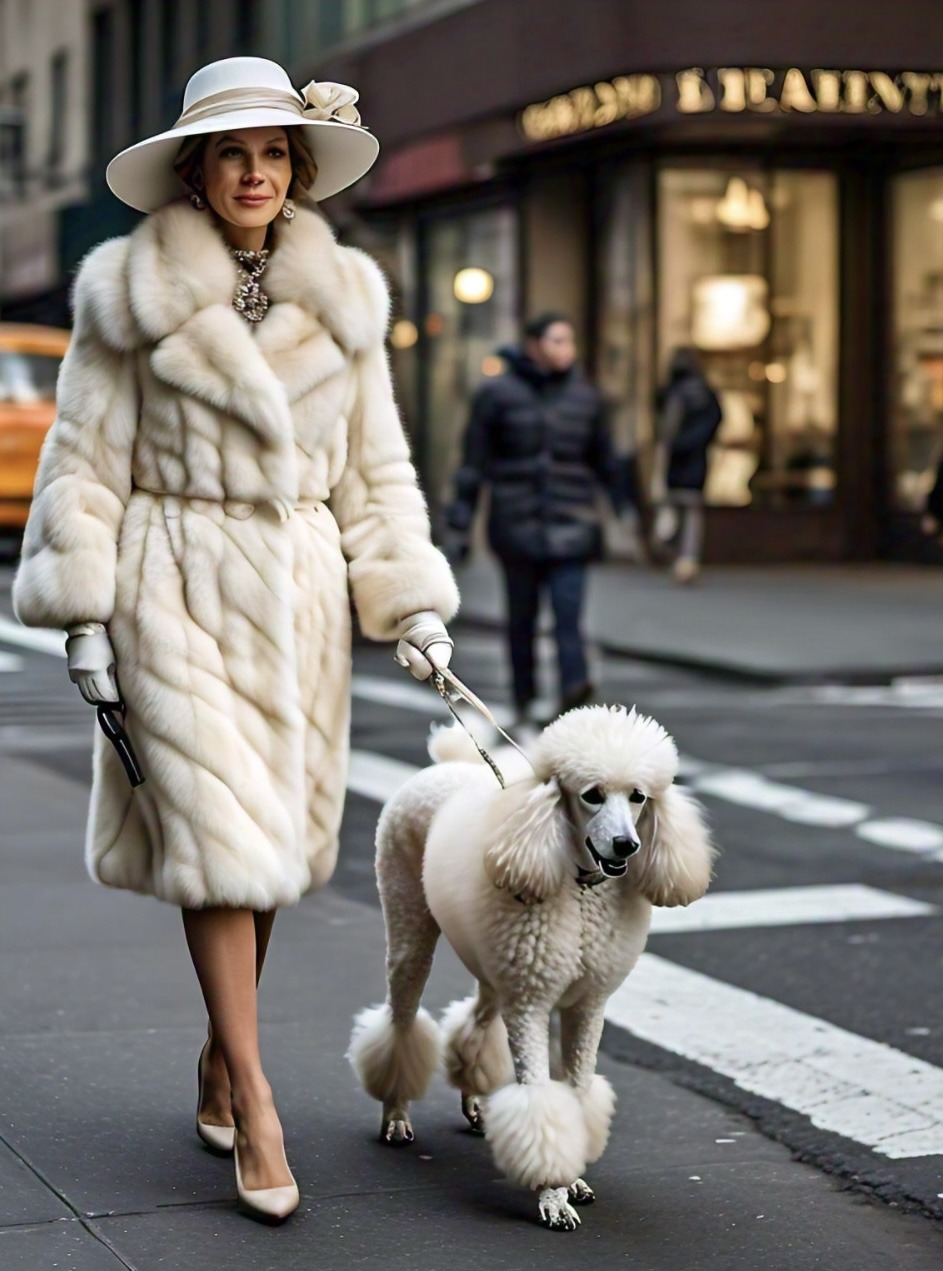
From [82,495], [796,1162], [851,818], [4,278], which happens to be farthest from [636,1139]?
[4,278]

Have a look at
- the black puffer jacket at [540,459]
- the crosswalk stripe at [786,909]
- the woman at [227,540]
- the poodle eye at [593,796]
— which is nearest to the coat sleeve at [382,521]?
the woman at [227,540]

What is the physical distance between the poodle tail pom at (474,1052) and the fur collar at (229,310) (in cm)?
127

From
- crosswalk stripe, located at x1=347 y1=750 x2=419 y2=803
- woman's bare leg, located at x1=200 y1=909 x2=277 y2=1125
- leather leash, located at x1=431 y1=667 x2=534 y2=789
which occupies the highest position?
leather leash, located at x1=431 y1=667 x2=534 y2=789

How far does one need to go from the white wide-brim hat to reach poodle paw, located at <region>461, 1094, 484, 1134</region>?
76.0 inches

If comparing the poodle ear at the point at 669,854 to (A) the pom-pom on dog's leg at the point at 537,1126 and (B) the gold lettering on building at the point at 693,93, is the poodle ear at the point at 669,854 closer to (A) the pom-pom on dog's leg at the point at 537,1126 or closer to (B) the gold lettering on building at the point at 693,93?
(A) the pom-pom on dog's leg at the point at 537,1126

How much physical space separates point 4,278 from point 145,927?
137 feet

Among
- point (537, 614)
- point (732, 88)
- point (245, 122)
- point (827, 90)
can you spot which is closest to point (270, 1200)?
point (245, 122)

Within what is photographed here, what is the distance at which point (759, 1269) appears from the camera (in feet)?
13.5

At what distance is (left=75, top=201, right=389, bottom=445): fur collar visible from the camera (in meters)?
4.38

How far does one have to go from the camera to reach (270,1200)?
422 centimetres

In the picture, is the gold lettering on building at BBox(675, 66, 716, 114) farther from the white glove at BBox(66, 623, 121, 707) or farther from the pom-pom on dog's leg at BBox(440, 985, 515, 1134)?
the white glove at BBox(66, 623, 121, 707)

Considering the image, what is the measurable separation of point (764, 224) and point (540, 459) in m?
12.0

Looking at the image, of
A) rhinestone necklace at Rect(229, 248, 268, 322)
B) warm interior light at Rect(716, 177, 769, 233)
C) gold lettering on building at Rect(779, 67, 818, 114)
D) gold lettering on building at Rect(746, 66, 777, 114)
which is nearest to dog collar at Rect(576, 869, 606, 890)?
rhinestone necklace at Rect(229, 248, 268, 322)

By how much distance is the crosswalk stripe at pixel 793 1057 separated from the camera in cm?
510
